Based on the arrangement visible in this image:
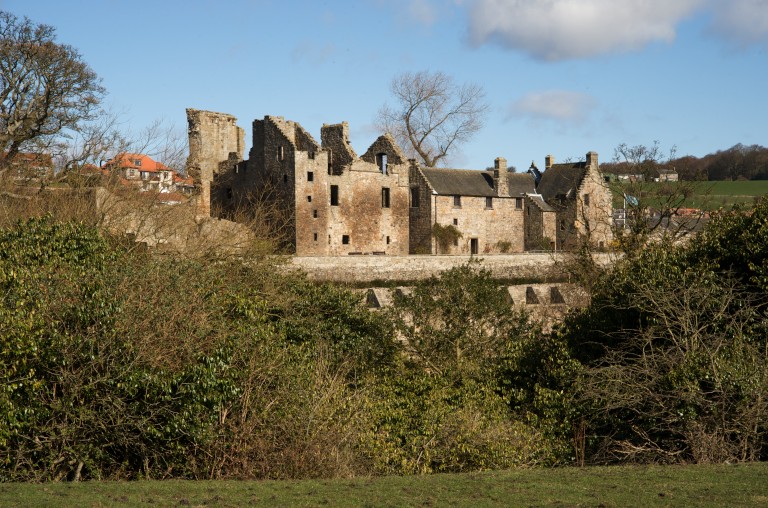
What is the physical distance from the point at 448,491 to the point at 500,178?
4217cm

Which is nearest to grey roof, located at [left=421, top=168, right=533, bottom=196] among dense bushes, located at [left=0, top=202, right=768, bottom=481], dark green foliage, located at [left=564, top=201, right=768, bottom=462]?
dense bushes, located at [left=0, top=202, right=768, bottom=481]

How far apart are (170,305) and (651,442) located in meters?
8.62

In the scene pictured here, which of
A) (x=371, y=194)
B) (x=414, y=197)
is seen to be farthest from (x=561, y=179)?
(x=371, y=194)

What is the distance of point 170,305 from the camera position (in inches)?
579

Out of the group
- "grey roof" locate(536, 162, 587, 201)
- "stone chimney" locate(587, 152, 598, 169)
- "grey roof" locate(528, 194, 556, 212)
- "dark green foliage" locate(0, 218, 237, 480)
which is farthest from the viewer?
"grey roof" locate(536, 162, 587, 201)

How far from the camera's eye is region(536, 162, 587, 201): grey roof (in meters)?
55.5

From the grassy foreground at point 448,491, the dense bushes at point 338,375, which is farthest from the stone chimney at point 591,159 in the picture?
the grassy foreground at point 448,491

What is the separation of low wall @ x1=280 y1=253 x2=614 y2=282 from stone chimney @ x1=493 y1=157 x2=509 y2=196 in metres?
9.54

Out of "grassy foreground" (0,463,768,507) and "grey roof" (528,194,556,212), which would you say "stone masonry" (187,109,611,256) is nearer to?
"grey roof" (528,194,556,212)

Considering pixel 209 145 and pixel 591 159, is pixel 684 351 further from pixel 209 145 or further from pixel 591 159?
pixel 591 159

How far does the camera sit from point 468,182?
52.8 meters

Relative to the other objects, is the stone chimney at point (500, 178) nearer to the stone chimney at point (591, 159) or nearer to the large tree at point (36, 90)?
the stone chimney at point (591, 159)

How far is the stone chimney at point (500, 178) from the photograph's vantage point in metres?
53.2

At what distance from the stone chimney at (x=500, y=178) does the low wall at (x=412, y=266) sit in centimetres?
954
